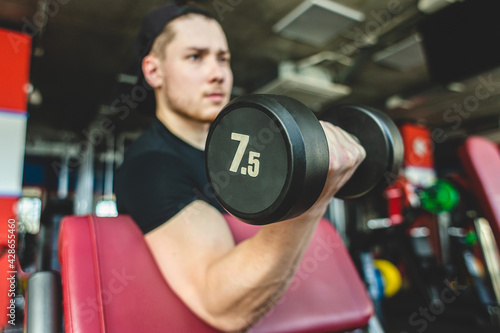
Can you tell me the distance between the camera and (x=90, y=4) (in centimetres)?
364

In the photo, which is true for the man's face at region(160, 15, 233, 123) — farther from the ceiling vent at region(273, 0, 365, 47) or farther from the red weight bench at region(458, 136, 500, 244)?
the ceiling vent at region(273, 0, 365, 47)

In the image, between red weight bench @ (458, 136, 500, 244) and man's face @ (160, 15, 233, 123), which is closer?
man's face @ (160, 15, 233, 123)

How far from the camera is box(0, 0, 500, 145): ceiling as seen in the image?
3762 mm

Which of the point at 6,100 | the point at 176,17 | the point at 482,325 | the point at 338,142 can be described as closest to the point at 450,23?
the point at 482,325

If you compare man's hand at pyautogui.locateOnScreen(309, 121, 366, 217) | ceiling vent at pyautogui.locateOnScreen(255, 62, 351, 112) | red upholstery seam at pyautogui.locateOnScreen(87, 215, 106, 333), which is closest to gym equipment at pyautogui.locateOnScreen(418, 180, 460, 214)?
ceiling vent at pyautogui.locateOnScreen(255, 62, 351, 112)

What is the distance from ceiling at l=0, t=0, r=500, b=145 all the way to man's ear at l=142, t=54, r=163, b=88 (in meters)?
2.77

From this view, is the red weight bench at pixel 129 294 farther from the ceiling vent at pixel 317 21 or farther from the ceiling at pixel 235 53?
the ceiling vent at pixel 317 21

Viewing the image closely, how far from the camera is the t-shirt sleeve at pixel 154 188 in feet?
2.31

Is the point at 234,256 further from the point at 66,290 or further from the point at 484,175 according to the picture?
the point at 484,175

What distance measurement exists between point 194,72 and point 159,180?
0.30 m

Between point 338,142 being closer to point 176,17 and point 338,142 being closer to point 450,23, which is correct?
point 176,17

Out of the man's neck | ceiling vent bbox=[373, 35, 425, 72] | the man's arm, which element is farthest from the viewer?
ceiling vent bbox=[373, 35, 425, 72]

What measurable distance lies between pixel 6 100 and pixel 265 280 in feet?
10.3

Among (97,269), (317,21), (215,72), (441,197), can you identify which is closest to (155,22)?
(215,72)
